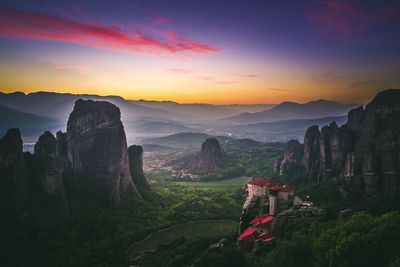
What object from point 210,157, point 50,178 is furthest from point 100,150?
point 210,157

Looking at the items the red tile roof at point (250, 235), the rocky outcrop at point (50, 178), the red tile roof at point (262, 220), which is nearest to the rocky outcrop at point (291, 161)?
the red tile roof at point (262, 220)

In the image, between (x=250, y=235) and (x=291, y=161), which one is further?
(x=291, y=161)

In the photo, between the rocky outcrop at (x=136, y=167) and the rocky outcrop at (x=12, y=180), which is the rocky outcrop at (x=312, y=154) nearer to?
the rocky outcrop at (x=136, y=167)

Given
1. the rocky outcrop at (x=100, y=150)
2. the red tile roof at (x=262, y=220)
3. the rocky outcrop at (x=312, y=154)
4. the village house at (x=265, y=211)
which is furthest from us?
the rocky outcrop at (x=312, y=154)

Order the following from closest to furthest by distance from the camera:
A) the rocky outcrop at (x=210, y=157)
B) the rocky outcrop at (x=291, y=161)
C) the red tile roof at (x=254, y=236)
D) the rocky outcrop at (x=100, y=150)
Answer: the red tile roof at (x=254, y=236)
the rocky outcrop at (x=100, y=150)
the rocky outcrop at (x=291, y=161)
the rocky outcrop at (x=210, y=157)

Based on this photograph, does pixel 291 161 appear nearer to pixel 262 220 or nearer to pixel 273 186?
pixel 273 186

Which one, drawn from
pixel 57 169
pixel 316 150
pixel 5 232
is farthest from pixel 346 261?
pixel 316 150
